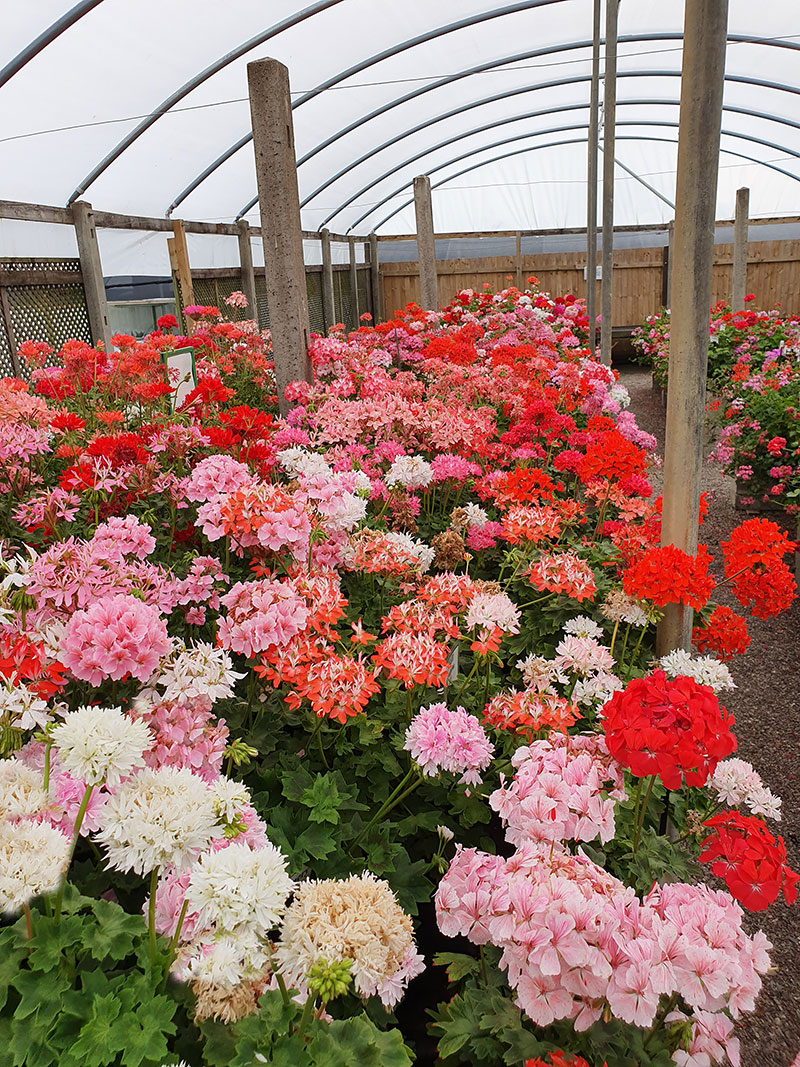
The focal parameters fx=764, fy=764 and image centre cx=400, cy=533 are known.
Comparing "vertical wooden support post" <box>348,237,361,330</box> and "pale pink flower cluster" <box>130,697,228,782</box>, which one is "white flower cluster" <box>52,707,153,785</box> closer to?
"pale pink flower cluster" <box>130,697,228,782</box>

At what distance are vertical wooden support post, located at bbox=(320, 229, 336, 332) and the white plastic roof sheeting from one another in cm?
37

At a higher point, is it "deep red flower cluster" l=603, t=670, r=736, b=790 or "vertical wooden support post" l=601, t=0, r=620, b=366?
"vertical wooden support post" l=601, t=0, r=620, b=366

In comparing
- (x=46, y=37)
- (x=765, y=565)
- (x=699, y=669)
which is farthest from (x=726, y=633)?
(x=46, y=37)

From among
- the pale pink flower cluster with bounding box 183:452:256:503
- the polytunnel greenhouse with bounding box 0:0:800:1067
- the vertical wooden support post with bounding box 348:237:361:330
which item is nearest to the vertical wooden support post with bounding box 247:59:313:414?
the polytunnel greenhouse with bounding box 0:0:800:1067

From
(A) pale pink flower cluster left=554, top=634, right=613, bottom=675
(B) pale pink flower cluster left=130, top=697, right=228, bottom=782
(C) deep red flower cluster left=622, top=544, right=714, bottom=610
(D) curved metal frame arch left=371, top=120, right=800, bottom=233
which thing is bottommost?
(A) pale pink flower cluster left=554, top=634, right=613, bottom=675

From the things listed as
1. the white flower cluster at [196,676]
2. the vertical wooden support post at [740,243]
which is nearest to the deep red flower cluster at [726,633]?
the white flower cluster at [196,676]

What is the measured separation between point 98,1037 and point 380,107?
9.61m

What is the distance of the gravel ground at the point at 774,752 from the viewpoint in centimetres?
184

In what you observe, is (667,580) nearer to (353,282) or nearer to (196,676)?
(196,676)

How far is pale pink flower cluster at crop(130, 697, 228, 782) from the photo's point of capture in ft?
3.45

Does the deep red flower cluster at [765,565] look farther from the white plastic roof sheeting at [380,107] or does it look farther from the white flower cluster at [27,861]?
the white plastic roof sheeting at [380,107]

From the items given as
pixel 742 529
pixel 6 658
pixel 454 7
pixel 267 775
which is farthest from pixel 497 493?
pixel 454 7

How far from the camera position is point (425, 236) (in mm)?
7844

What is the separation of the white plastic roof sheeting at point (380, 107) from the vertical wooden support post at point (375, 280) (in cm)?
71
